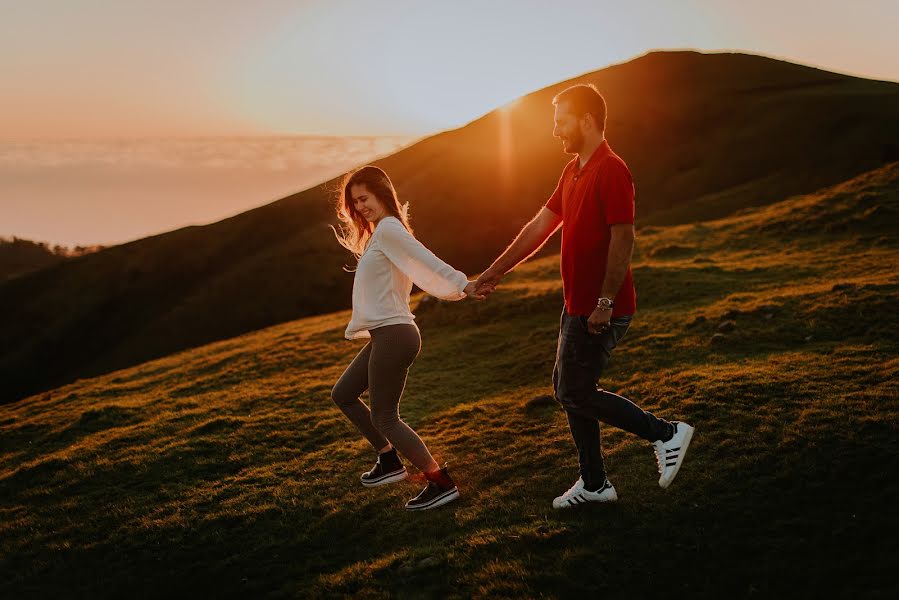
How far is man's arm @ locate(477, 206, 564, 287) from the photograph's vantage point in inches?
241

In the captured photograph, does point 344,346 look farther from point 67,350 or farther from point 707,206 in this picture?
point 67,350

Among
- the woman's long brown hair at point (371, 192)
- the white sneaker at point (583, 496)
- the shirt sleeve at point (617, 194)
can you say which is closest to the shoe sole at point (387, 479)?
the white sneaker at point (583, 496)

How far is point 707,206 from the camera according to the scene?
4325cm

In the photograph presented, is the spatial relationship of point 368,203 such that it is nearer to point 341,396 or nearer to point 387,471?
point 341,396

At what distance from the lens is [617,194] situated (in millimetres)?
4996

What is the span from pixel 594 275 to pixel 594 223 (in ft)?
1.42

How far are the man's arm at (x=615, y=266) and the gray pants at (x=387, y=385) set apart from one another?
1828mm

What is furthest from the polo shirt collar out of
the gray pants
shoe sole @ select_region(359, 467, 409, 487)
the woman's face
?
shoe sole @ select_region(359, 467, 409, 487)

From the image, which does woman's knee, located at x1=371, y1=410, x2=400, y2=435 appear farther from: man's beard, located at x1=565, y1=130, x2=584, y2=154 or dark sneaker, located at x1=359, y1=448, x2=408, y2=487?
man's beard, located at x1=565, y1=130, x2=584, y2=154

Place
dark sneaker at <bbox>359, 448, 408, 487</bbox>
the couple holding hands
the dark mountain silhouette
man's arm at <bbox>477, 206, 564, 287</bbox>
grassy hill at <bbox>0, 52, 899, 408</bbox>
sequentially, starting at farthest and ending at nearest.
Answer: the dark mountain silhouette
grassy hill at <bbox>0, 52, 899, 408</bbox>
dark sneaker at <bbox>359, 448, 408, 487</bbox>
man's arm at <bbox>477, 206, 564, 287</bbox>
the couple holding hands

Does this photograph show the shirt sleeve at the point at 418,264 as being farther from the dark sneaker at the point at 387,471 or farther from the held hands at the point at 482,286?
the dark sneaker at the point at 387,471

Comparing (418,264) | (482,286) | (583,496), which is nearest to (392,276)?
(418,264)

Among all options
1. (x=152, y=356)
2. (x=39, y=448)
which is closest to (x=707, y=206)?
(x=39, y=448)

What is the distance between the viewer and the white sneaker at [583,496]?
6070 mm
